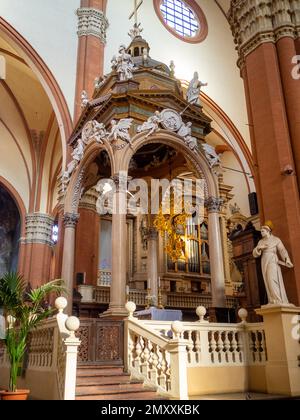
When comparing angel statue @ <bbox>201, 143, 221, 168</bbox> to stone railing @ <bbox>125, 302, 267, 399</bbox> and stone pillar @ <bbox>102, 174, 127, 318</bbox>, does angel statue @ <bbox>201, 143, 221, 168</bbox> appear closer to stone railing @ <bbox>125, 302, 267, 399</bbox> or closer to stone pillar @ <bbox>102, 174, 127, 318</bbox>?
stone pillar @ <bbox>102, 174, 127, 318</bbox>

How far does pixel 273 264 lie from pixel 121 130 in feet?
12.6

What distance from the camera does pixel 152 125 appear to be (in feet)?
27.5

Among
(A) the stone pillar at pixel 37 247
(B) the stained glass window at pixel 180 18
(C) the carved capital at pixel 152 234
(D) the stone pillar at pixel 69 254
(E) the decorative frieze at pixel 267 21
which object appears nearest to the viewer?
(E) the decorative frieze at pixel 267 21

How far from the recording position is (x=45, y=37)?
44.5 ft

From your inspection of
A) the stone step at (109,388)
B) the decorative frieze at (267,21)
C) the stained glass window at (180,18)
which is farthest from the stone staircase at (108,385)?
the stained glass window at (180,18)

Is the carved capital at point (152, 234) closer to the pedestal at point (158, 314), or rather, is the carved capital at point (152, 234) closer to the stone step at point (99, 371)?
the pedestal at point (158, 314)

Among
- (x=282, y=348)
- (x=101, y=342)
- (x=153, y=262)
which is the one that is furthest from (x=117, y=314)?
(x=153, y=262)

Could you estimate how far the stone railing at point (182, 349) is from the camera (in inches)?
206

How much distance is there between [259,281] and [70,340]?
19.2ft

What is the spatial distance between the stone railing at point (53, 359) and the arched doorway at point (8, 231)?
1520 cm

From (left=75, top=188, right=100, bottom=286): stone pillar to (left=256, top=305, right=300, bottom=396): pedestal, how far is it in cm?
673

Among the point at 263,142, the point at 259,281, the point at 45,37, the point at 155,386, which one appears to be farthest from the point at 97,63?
the point at 155,386

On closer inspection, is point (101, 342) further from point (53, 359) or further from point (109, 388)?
point (109, 388)

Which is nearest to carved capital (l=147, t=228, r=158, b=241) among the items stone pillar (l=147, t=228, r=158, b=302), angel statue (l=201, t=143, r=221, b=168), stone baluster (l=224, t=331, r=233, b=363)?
stone pillar (l=147, t=228, r=158, b=302)
